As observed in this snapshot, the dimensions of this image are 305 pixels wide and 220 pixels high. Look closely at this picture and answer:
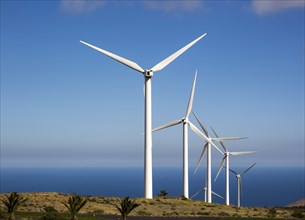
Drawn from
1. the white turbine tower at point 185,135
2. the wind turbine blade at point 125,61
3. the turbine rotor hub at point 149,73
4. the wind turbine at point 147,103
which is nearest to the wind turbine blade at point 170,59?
the wind turbine at point 147,103


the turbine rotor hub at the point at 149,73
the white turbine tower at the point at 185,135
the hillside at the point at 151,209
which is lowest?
the hillside at the point at 151,209

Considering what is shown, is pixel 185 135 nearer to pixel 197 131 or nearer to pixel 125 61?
pixel 197 131

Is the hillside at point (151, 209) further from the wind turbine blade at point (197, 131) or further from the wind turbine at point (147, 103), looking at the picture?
the wind turbine blade at point (197, 131)

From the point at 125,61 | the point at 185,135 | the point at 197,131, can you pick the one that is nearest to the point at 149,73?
the point at 125,61

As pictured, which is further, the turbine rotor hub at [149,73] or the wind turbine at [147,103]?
the turbine rotor hub at [149,73]

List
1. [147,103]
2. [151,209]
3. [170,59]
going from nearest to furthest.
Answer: [151,209] → [147,103] → [170,59]

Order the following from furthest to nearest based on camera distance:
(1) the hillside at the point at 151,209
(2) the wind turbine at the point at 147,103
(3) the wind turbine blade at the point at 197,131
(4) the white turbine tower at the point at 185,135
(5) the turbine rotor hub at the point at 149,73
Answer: (3) the wind turbine blade at the point at 197,131 → (4) the white turbine tower at the point at 185,135 → (5) the turbine rotor hub at the point at 149,73 → (2) the wind turbine at the point at 147,103 → (1) the hillside at the point at 151,209

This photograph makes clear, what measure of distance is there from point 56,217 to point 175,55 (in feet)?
150

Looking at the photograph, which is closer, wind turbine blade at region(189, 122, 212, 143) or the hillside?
the hillside

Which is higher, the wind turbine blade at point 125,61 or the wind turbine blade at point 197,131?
the wind turbine blade at point 125,61

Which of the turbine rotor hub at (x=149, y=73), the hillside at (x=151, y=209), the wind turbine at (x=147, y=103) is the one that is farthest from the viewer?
the turbine rotor hub at (x=149, y=73)

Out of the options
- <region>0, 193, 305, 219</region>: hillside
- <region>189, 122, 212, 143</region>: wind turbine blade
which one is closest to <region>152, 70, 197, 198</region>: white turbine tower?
<region>189, 122, 212, 143</region>: wind turbine blade

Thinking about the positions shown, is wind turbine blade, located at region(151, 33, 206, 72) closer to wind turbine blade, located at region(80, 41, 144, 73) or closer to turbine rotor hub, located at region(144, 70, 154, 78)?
turbine rotor hub, located at region(144, 70, 154, 78)

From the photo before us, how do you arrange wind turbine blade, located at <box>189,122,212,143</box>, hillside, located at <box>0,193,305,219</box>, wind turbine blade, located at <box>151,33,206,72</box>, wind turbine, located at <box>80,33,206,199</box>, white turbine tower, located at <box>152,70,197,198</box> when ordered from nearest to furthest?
hillside, located at <box>0,193,305,219</box> < wind turbine, located at <box>80,33,206,199</box> < wind turbine blade, located at <box>151,33,206,72</box> < white turbine tower, located at <box>152,70,197,198</box> < wind turbine blade, located at <box>189,122,212,143</box>
